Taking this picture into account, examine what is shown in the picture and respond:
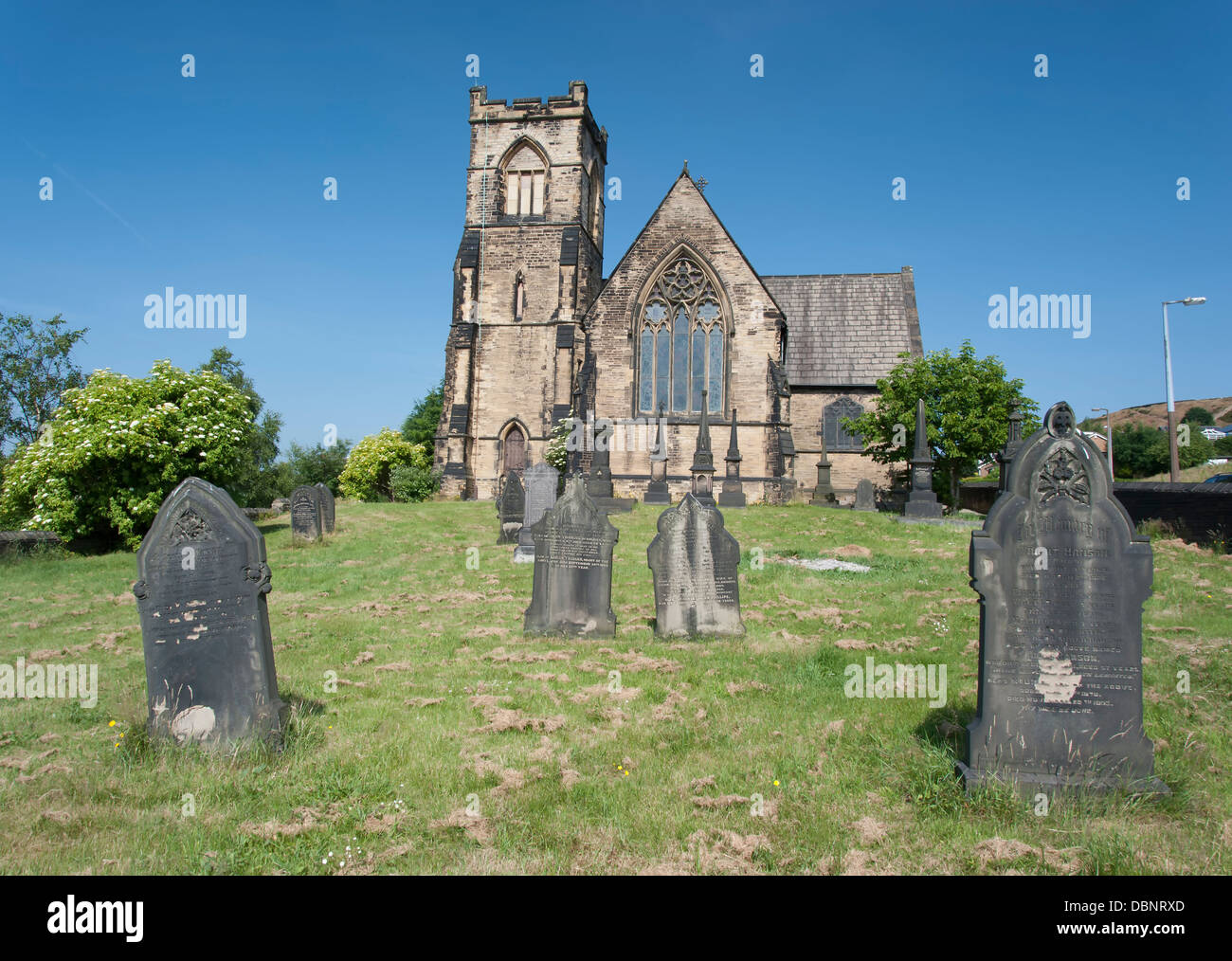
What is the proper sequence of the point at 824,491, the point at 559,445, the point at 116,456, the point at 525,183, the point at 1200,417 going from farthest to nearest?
1. the point at 1200,417
2. the point at 525,183
3. the point at 559,445
4. the point at 824,491
5. the point at 116,456

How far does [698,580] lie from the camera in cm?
801

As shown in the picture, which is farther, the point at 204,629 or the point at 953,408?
the point at 953,408

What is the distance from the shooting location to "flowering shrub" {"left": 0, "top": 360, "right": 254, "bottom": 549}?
56.1 feet

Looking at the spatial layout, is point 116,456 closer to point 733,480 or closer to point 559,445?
point 559,445

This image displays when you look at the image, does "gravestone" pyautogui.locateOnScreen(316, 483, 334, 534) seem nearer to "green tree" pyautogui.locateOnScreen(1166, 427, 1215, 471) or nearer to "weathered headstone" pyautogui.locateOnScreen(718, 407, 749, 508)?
"weathered headstone" pyautogui.locateOnScreen(718, 407, 749, 508)

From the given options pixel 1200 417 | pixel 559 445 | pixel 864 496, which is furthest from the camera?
pixel 1200 417

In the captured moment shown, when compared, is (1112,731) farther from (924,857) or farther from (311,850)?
(311,850)

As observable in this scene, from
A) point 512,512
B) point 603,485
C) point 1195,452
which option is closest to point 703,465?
point 603,485

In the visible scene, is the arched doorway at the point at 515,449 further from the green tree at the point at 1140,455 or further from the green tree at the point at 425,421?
the green tree at the point at 1140,455

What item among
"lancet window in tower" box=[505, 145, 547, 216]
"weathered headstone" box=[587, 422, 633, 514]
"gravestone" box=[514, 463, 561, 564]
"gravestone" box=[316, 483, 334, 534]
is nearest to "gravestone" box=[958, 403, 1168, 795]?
"gravestone" box=[514, 463, 561, 564]

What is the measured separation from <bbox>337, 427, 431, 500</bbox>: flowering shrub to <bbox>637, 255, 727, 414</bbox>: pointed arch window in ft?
51.2

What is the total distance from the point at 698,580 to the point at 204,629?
484 centimetres

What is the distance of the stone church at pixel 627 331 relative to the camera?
90.7 feet
